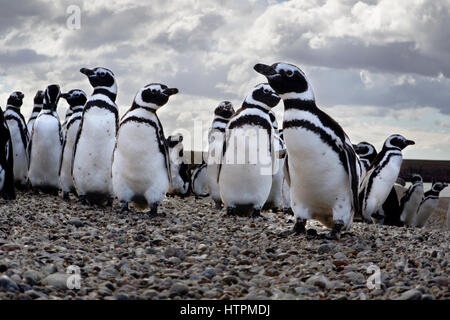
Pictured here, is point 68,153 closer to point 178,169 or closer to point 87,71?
point 87,71

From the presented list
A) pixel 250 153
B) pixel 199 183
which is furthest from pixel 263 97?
pixel 199 183

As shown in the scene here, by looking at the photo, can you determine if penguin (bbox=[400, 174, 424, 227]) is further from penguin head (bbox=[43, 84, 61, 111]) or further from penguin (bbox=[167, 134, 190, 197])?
penguin head (bbox=[43, 84, 61, 111])

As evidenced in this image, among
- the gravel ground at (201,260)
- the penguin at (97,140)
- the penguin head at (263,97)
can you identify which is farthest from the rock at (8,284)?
the penguin head at (263,97)

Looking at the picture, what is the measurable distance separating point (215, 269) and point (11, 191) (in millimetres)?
4977

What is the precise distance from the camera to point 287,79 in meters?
5.57

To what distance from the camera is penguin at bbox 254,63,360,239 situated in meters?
5.50

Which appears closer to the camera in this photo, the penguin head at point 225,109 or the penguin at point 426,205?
the penguin head at point 225,109

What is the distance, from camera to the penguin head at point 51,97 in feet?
30.3

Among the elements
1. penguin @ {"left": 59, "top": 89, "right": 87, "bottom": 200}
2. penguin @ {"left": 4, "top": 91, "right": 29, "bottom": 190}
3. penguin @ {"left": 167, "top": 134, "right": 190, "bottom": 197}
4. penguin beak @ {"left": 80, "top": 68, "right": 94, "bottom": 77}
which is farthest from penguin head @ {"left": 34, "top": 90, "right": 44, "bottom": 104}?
penguin beak @ {"left": 80, "top": 68, "right": 94, "bottom": 77}

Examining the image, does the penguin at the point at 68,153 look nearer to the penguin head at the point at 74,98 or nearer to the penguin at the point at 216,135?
the penguin head at the point at 74,98

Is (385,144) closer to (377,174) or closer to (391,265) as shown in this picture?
(377,174)

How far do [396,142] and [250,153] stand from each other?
12.0 ft

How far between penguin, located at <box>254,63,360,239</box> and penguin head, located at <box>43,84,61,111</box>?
4.83 metres

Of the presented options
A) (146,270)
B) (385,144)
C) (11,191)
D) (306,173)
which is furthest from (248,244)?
(385,144)
